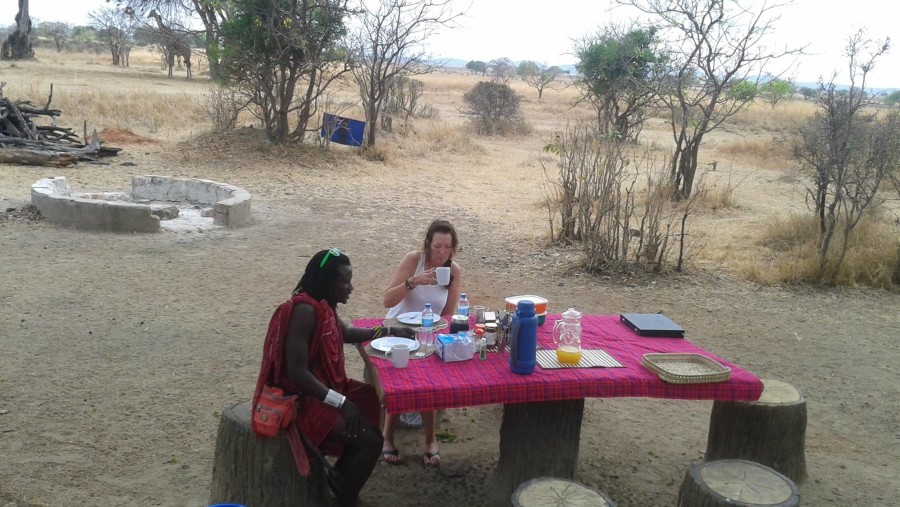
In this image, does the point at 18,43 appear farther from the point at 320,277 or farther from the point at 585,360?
the point at 585,360

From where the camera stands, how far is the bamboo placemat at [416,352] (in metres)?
2.85

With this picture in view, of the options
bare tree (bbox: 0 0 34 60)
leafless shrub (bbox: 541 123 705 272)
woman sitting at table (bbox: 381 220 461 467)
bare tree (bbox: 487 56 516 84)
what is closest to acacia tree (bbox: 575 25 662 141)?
leafless shrub (bbox: 541 123 705 272)

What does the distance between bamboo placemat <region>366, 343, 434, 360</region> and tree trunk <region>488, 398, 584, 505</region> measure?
44cm

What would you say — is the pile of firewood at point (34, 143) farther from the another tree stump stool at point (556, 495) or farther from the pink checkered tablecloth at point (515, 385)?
the another tree stump stool at point (556, 495)

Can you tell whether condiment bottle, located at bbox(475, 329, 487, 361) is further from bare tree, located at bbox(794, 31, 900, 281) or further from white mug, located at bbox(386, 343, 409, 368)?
bare tree, located at bbox(794, 31, 900, 281)

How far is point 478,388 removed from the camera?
2.57 meters

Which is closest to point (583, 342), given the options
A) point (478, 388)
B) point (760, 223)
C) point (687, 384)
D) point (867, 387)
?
point (687, 384)

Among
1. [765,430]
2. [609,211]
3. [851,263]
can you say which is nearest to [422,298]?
[765,430]

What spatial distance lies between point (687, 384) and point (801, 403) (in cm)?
79

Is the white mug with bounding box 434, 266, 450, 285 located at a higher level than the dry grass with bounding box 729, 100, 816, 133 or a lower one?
lower

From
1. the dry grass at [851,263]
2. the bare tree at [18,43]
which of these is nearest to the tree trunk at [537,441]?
the dry grass at [851,263]

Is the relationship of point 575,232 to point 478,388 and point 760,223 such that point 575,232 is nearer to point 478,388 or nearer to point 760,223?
point 760,223

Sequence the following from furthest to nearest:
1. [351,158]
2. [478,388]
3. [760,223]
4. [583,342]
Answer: [351,158] → [760,223] → [583,342] → [478,388]

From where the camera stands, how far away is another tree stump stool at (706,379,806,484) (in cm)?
313
